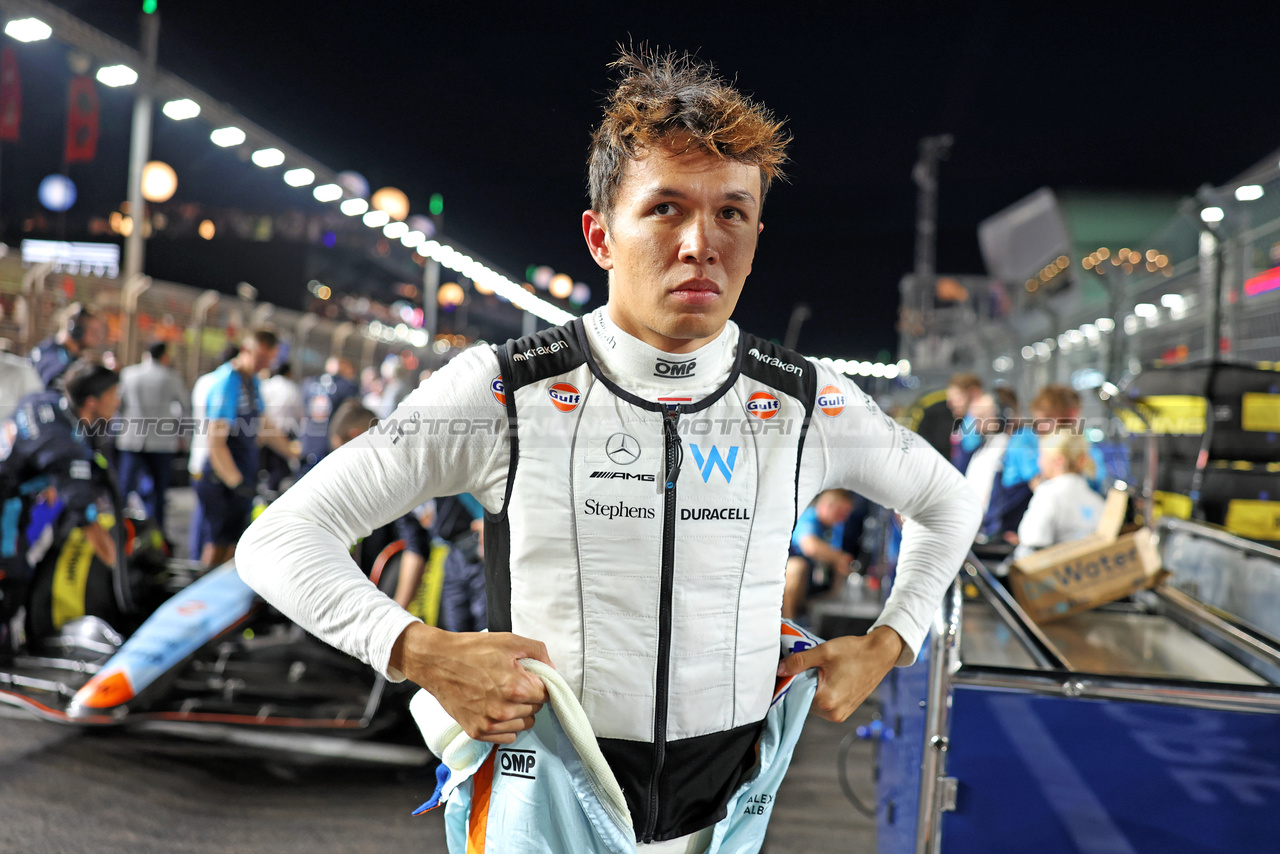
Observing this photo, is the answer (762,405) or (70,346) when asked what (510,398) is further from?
(70,346)

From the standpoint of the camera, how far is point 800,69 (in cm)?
165

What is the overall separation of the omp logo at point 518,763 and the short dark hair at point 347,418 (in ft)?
4.26

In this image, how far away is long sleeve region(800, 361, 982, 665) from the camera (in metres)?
1.27

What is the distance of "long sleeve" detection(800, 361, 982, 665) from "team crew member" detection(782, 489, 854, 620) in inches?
118

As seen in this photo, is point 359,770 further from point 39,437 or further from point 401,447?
point 401,447

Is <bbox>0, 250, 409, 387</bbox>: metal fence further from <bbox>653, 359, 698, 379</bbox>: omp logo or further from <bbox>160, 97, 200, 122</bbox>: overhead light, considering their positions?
<bbox>653, 359, 698, 379</bbox>: omp logo

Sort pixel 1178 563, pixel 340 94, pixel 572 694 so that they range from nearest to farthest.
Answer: pixel 572 694 → pixel 340 94 → pixel 1178 563

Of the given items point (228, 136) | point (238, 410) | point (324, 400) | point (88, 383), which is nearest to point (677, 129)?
point (228, 136)

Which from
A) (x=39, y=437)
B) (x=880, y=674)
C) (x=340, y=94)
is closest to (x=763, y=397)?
(x=880, y=674)

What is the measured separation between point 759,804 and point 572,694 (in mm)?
392

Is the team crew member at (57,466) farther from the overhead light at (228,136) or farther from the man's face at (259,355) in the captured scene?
the overhead light at (228,136)

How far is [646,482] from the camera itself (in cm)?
113

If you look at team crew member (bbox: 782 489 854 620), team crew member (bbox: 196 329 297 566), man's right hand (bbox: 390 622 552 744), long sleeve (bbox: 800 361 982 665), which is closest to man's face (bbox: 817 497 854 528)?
team crew member (bbox: 782 489 854 620)

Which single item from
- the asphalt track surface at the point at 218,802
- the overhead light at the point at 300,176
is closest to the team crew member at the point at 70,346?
the asphalt track surface at the point at 218,802
